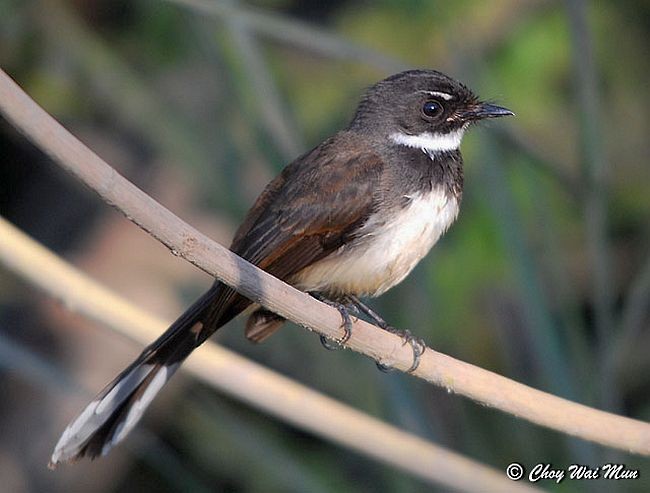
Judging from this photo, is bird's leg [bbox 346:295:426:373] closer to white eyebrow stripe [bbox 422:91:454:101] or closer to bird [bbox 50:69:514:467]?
bird [bbox 50:69:514:467]

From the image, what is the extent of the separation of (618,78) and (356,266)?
2942 millimetres

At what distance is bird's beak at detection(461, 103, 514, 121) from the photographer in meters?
4.06

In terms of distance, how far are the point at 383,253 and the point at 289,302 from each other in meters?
1.01

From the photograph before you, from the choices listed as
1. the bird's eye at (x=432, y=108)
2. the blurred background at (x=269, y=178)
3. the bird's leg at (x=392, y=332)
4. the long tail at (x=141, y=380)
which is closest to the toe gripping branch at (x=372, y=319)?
the bird's leg at (x=392, y=332)

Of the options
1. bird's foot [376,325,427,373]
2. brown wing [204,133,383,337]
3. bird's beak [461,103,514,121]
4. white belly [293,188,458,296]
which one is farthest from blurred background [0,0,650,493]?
bird's foot [376,325,427,373]

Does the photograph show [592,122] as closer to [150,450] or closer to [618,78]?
[150,450]

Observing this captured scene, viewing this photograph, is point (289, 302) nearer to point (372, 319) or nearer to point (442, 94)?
point (372, 319)

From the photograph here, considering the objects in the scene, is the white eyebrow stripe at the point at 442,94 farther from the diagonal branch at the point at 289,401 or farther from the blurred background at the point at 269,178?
the diagonal branch at the point at 289,401

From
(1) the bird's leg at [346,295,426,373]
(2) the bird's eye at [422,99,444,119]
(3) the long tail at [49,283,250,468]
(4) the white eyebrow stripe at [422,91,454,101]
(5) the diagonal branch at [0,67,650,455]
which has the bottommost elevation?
(3) the long tail at [49,283,250,468]

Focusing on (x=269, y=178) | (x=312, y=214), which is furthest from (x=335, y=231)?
(x=269, y=178)

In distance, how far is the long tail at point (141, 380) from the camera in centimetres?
346

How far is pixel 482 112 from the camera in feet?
13.4

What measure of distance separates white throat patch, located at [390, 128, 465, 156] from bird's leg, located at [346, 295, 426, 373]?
0.56m

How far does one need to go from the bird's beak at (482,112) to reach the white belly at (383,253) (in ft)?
1.32
